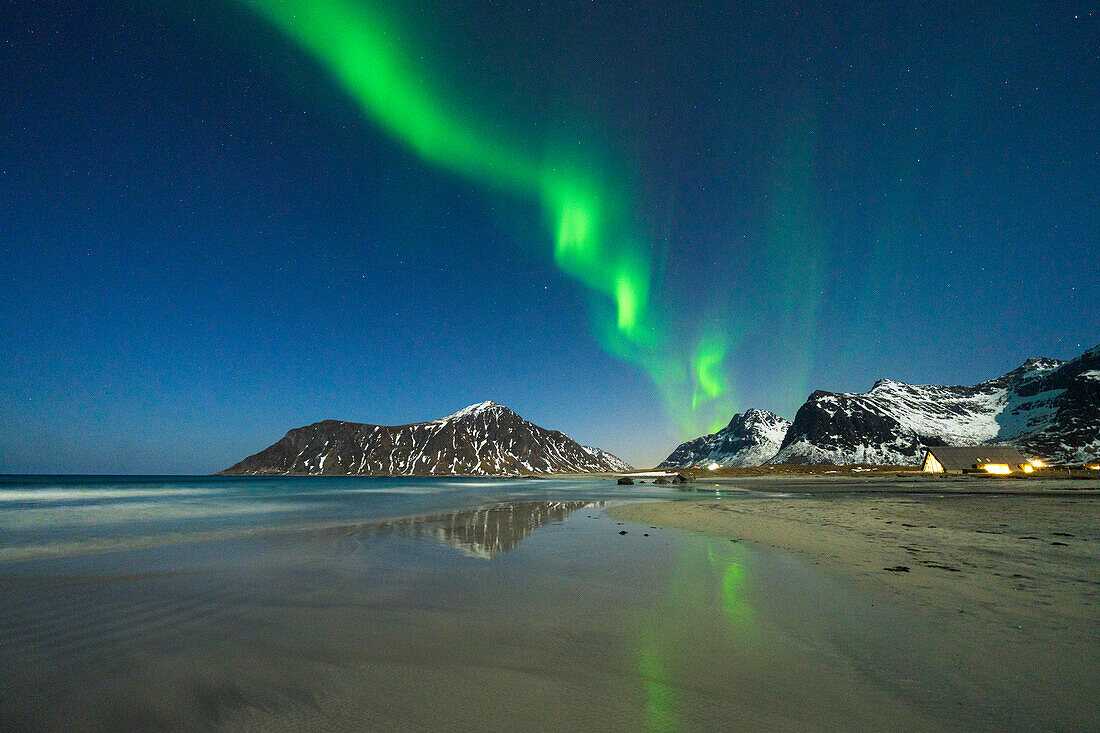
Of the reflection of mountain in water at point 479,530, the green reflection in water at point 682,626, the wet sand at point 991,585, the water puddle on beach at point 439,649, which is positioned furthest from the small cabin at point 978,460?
the water puddle on beach at point 439,649

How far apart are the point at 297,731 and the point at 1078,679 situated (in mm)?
8429

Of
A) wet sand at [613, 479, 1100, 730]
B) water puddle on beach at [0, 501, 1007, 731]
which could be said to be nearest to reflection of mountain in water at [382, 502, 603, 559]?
water puddle on beach at [0, 501, 1007, 731]

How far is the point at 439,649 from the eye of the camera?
252 inches

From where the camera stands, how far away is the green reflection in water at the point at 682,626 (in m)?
4.86

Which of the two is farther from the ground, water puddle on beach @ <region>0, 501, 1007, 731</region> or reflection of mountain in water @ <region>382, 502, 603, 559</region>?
water puddle on beach @ <region>0, 501, 1007, 731</region>

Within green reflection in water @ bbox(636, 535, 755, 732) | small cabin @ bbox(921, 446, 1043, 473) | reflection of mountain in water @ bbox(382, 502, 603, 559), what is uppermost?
small cabin @ bbox(921, 446, 1043, 473)

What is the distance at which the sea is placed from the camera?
4516 mm

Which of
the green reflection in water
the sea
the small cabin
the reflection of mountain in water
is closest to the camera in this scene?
the sea

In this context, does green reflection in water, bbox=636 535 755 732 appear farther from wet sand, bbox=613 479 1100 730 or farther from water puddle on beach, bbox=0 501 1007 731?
wet sand, bbox=613 479 1100 730

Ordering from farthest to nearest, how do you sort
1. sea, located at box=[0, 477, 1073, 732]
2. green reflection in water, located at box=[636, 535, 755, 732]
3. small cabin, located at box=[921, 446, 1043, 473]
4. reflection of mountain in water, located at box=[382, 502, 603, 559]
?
small cabin, located at box=[921, 446, 1043, 473]
reflection of mountain in water, located at box=[382, 502, 603, 559]
green reflection in water, located at box=[636, 535, 755, 732]
sea, located at box=[0, 477, 1073, 732]

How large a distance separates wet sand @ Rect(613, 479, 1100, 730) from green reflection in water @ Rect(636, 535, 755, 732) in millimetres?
2455

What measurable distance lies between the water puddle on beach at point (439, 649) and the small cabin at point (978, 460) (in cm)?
13820

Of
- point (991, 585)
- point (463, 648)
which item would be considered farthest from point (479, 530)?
point (991, 585)

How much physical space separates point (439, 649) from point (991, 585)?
429 inches
